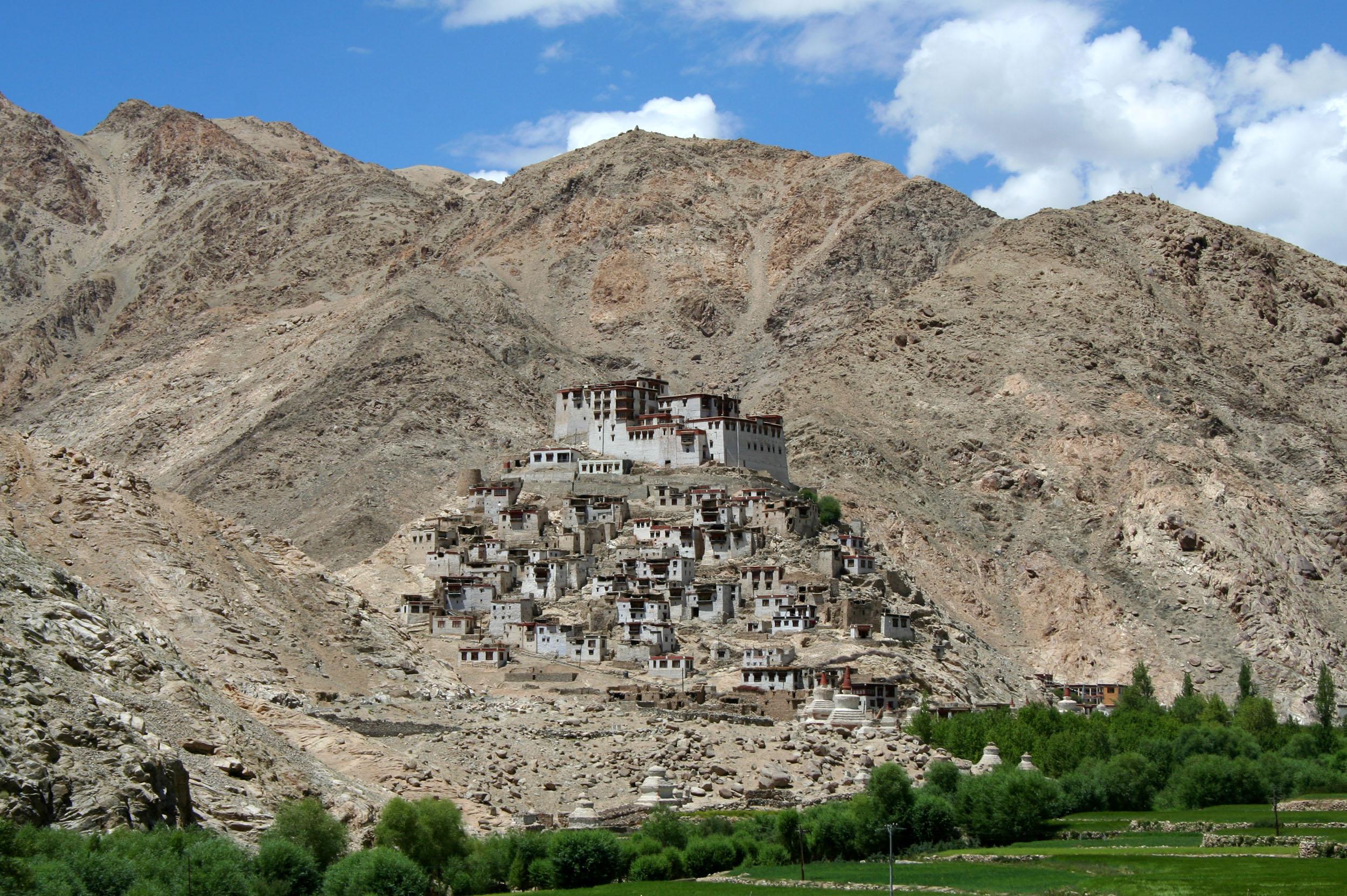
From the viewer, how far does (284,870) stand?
42.5 metres

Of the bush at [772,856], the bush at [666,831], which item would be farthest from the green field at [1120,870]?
the bush at [666,831]

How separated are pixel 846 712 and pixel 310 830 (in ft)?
112

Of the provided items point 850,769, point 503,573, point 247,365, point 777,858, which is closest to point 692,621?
point 503,573

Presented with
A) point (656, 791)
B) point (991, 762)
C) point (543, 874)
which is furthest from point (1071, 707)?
point (543, 874)

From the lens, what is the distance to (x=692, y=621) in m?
95.6

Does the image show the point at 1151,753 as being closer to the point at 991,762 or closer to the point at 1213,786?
the point at 1213,786

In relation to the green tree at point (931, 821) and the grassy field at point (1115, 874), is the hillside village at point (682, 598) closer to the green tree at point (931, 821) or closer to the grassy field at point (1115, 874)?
the green tree at point (931, 821)

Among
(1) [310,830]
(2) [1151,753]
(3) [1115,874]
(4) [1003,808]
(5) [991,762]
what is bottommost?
(3) [1115,874]

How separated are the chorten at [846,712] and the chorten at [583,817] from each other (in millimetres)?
17501

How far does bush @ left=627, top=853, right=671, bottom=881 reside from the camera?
52.7m

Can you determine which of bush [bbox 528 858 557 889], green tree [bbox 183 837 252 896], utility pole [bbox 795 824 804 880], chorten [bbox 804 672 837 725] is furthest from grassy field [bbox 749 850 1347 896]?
chorten [bbox 804 672 837 725]

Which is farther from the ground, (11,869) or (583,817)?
(583,817)

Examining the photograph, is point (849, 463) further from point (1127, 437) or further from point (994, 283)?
point (994, 283)

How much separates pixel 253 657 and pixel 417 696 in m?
10.5
